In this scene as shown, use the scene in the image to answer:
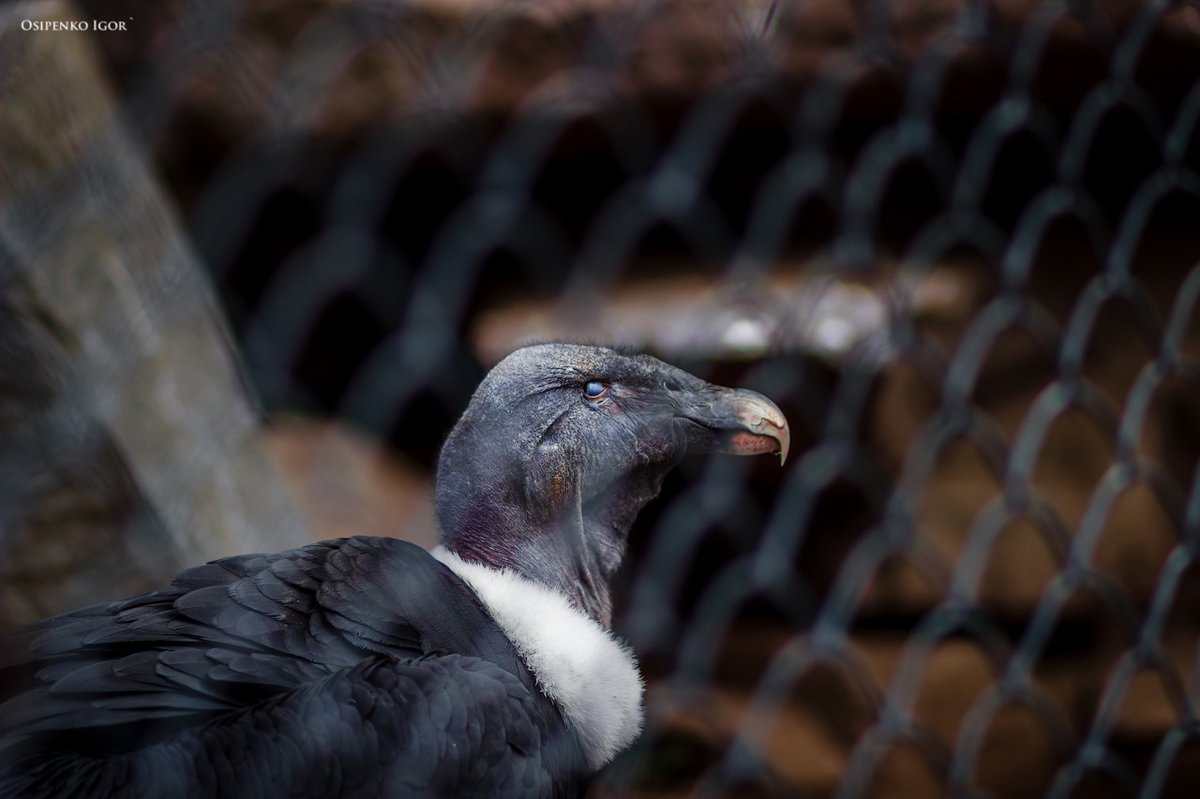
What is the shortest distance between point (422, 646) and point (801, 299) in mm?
830

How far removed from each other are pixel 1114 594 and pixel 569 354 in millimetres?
934

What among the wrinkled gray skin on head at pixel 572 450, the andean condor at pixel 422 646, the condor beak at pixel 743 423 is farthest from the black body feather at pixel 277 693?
the condor beak at pixel 743 423

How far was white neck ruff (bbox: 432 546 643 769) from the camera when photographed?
1262 millimetres

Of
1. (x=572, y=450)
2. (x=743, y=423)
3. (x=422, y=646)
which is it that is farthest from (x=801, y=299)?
(x=422, y=646)

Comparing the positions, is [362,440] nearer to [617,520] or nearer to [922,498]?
[617,520]

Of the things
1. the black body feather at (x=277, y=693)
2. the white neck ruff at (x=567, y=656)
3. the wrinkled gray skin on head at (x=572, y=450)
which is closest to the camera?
the black body feather at (x=277, y=693)

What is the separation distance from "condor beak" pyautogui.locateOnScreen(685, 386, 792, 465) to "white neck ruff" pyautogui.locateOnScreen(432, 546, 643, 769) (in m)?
0.28

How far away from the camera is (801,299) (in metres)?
1.72

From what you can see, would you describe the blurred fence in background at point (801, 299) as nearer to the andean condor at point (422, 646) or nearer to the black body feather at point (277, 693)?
the andean condor at point (422, 646)

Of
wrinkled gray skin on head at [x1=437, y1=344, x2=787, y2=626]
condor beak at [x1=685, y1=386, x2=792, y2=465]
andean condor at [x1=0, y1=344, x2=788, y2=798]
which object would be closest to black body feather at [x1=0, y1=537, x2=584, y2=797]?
andean condor at [x1=0, y1=344, x2=788, y2=798]

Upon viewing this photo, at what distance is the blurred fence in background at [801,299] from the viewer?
140cm

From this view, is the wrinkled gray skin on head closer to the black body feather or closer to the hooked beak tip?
the hooked beak tip

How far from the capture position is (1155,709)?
2.66m

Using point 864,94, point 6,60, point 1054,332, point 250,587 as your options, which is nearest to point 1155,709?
point 1054,332
